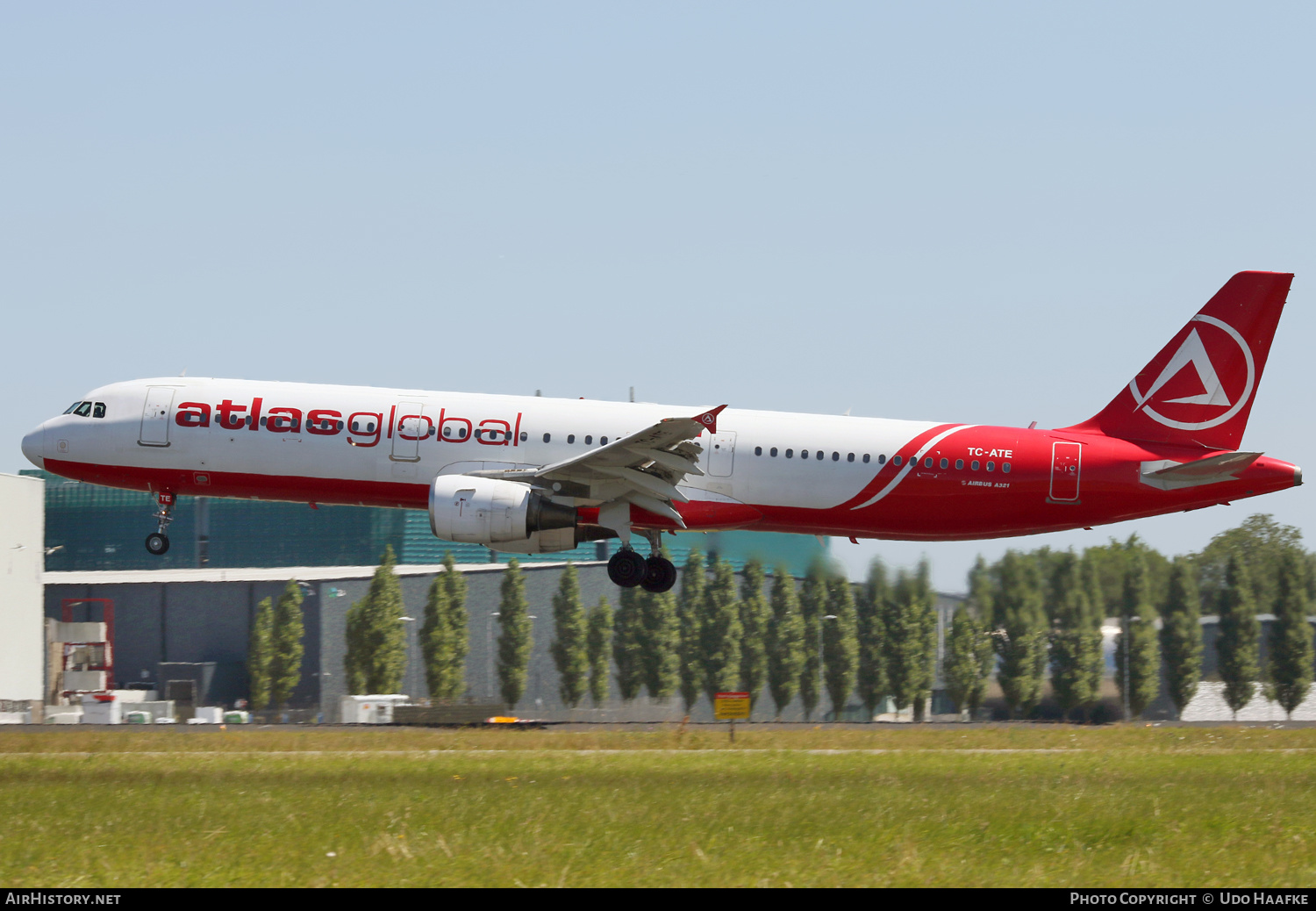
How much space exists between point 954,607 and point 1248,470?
1173 cm

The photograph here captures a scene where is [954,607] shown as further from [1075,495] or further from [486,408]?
[486,408]

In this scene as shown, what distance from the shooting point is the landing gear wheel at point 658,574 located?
107 feet

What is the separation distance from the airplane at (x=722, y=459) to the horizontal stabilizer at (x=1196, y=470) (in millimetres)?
52

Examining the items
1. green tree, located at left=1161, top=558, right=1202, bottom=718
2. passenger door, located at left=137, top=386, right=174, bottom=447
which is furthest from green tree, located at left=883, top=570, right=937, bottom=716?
passenger door, located at left=137, top=386, right=174, bottom=447

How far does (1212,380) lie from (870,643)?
26.7m

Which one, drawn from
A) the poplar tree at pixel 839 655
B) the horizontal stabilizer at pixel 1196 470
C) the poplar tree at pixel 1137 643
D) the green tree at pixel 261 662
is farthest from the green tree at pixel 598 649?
the horizontal stabilizer at pixel 1196 470

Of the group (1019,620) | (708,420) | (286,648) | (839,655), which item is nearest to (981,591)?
(1019,620)

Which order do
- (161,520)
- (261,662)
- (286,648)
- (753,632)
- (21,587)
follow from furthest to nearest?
(286,648) < (261,662) < (753,632) < (21,587) < (161,520)

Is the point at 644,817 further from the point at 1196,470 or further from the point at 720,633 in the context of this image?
the point at 720,633

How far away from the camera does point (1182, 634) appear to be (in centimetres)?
4959

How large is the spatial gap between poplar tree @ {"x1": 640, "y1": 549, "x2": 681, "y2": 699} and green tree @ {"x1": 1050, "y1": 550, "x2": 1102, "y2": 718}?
29775mm

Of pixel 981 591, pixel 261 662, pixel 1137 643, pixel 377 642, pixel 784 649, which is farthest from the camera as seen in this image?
pixel 261 662

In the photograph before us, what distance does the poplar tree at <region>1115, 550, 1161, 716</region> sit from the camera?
146 ft

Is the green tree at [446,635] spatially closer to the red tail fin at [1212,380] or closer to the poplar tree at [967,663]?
the poplar tree at [967,663]
